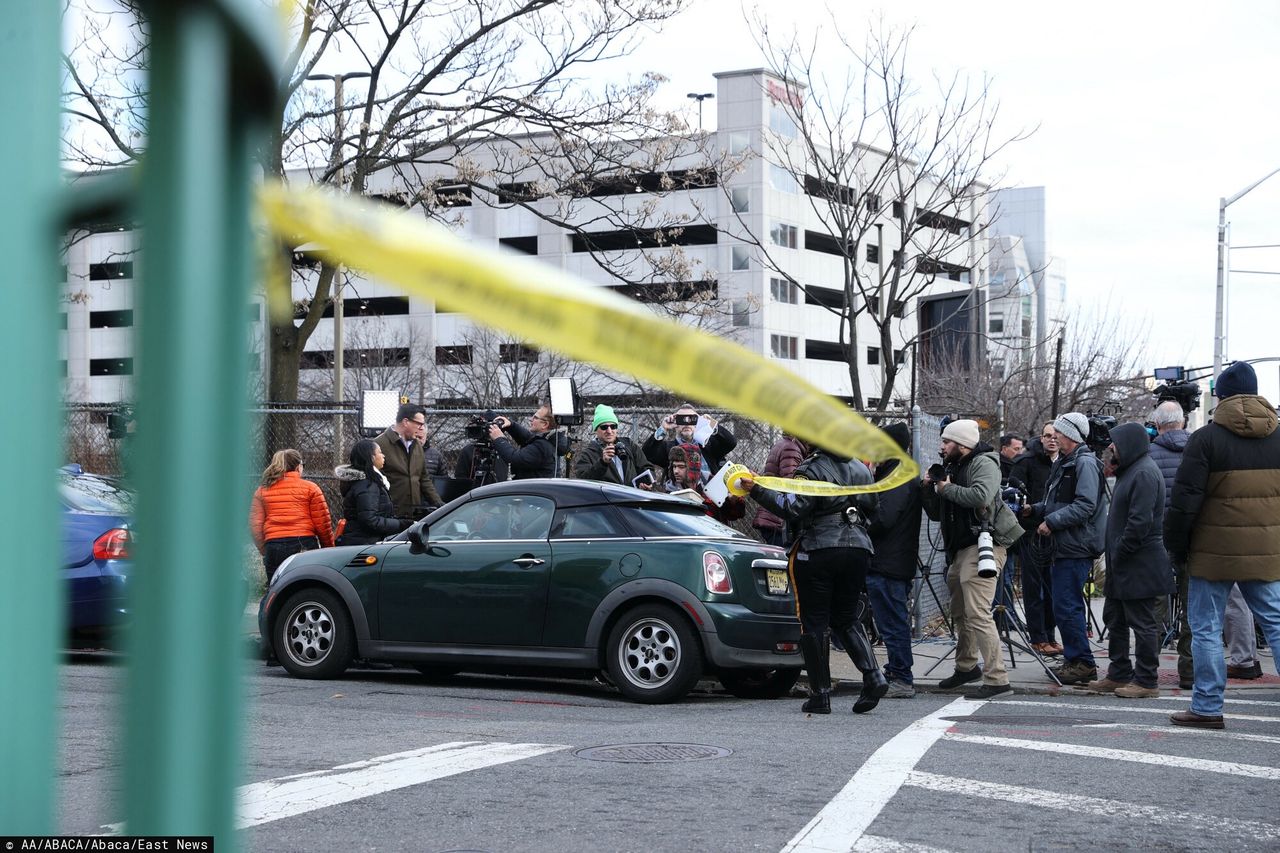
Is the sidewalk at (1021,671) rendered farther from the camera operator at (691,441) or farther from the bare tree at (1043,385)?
the bare tree at (1043,385)

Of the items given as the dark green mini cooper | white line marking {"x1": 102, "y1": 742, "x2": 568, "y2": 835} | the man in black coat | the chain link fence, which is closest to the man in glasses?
the chain link fence

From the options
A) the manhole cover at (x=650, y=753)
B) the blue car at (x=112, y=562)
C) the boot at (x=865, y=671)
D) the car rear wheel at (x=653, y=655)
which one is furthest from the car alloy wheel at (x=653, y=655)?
the blue car at (x=112, y=562)

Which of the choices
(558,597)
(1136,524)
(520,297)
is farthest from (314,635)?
(520,297)

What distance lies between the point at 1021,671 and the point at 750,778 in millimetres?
6322

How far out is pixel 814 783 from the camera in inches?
255

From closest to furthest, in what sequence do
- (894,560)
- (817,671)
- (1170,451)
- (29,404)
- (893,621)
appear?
1. (29,404)
2. (817,671)
3. (893,621)
4. (894,560)
5. (1170,451)

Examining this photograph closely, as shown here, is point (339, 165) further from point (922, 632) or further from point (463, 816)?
point (463, 816)

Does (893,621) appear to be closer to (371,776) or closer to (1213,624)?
(1213,624)

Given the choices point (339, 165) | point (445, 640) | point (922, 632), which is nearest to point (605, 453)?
point (445, 640)

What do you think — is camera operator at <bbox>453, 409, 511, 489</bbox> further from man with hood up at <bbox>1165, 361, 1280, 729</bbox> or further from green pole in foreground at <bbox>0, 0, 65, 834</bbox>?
green pole in foreground at <bbox>0, 0, 65, 834</bbox>

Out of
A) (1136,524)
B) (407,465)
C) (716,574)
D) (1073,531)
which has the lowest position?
(716,574)

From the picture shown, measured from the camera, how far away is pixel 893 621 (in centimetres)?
1094

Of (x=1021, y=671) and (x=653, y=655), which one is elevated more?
(x=653, y=655)

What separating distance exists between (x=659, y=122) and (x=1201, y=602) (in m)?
14.5
